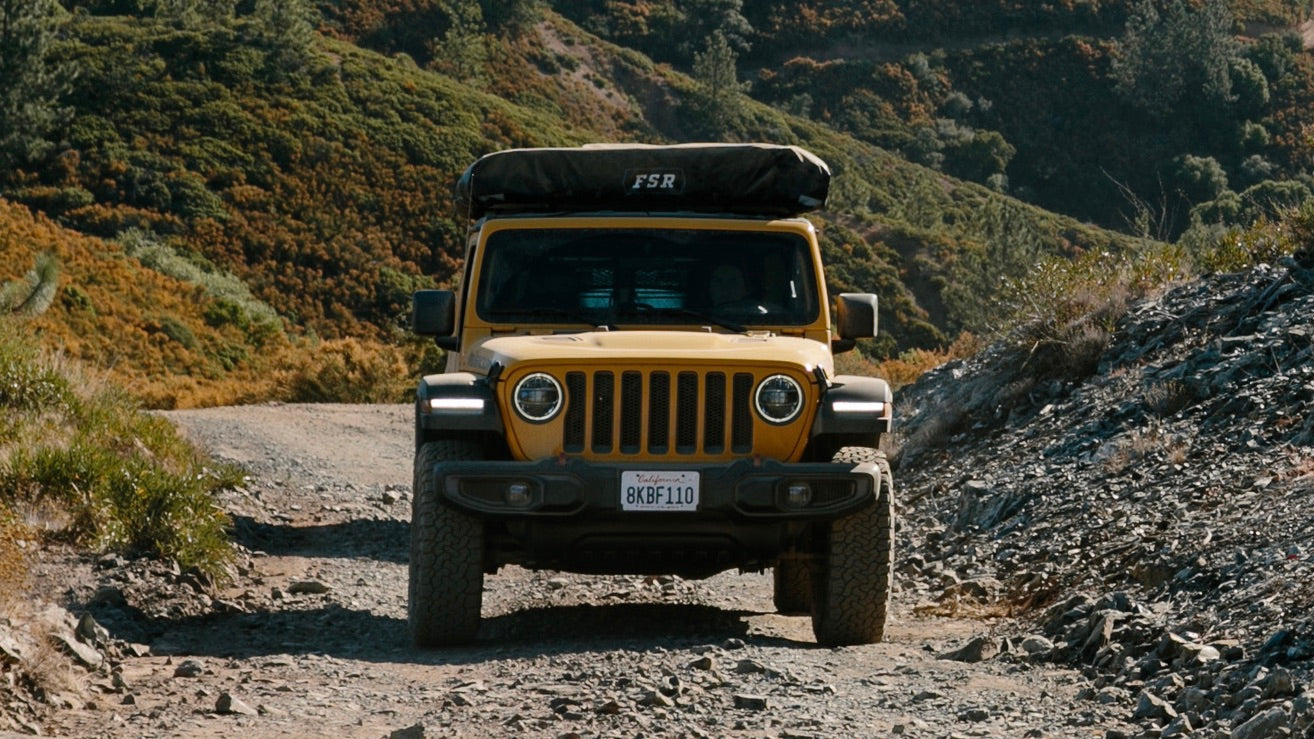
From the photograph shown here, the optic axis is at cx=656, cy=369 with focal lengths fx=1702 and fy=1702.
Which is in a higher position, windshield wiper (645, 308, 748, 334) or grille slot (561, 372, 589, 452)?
windshield wiper (645, 308, 748, 334)

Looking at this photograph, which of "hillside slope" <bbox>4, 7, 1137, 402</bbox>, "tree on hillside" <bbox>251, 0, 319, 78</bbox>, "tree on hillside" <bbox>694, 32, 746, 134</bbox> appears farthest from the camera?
"tree on hillside" <bbox>694, 32, 746, 134</bbox>

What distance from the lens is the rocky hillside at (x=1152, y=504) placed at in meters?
6.46

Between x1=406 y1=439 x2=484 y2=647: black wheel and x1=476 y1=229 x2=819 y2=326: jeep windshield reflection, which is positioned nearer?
x1=406 y1=439 x2=484 y2=647: black wheel

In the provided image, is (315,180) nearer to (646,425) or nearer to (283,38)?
(283,38)

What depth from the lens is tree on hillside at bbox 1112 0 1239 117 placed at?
350 ft

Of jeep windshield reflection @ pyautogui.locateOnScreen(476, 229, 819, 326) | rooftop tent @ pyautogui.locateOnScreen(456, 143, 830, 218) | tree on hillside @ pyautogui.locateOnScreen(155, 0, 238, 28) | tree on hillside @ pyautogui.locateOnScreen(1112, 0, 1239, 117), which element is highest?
tree on hillside @ pyautogui.locateOnScreen(1112, 0, 1239, 117)

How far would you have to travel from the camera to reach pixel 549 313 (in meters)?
8.64

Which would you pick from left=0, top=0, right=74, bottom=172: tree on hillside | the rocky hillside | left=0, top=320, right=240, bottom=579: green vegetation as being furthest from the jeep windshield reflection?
left=0, top=0, right=74, bottom=172: tree on hillside

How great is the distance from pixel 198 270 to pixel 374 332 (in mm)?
5476

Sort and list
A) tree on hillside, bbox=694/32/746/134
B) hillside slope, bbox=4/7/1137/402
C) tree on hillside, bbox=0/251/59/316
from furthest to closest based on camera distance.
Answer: tree on hillside, bbox=694/32/746/134 < hillside slope, bbox=4/7/1137/402 < tree on hillside, bbox=0/251/59/316

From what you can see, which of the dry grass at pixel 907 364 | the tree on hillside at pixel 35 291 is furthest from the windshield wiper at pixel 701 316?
the tree on hillside at pixel 35 291

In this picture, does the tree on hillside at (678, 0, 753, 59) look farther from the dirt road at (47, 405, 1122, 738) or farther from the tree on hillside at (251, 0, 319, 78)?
the dirt road at (47, 405, 1122, 738)

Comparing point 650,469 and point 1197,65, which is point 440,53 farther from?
point 650,469

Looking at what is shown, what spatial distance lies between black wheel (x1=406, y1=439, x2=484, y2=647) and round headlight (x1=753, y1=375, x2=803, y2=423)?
137cm
